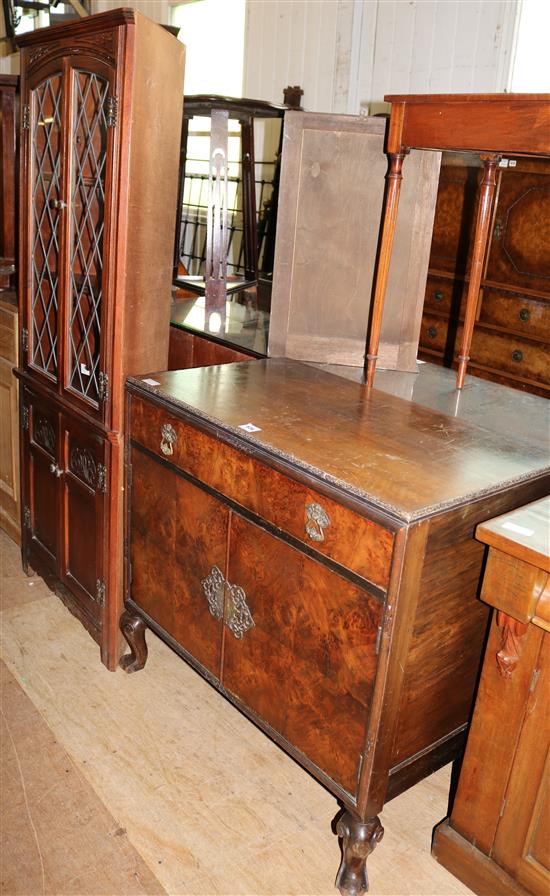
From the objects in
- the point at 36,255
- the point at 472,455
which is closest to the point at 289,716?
the point at 472,455

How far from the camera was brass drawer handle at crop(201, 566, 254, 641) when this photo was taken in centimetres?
185

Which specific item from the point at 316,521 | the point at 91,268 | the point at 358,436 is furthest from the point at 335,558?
the point at 91,268

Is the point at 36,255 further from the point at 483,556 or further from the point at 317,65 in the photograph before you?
the point at 317,65

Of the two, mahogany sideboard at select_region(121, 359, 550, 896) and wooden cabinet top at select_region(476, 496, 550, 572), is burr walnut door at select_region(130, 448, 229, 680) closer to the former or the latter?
mahogany sideboard at select_region(121, 359, 550, 896)

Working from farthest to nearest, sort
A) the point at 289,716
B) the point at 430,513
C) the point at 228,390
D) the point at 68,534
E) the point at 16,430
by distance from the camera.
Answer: the point at 16,430 → the point at 68,534 → the point at 228,390 → the point at 289,716 → the point at 430,513

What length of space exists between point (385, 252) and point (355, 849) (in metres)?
1.52

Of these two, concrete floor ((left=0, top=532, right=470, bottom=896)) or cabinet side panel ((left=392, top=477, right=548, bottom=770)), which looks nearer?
cabinet side panel ((left=392, top=477, right=548, bottom=770))

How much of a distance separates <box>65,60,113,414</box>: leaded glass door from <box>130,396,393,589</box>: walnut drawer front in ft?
0.92

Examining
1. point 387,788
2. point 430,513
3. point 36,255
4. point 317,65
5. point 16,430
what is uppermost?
point 317,65

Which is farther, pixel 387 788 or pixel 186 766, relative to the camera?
pixel 186 766

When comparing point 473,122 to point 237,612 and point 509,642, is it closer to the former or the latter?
point 509,642

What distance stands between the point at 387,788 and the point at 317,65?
4628mm

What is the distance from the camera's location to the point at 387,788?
1.64 meters

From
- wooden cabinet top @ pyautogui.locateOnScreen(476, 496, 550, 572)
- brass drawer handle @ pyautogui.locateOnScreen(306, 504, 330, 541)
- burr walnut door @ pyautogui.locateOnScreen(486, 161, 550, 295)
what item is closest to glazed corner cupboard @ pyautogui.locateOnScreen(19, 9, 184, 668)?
brass drawer handle @ pyautogui.locateOnScreen(306, 504, 330, 541)
